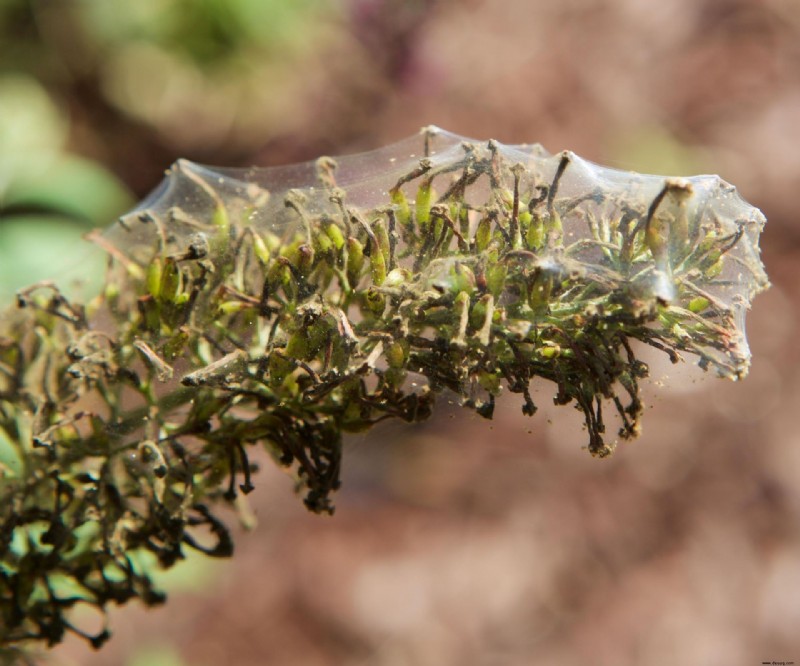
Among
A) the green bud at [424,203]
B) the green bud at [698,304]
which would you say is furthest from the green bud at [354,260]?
the green bud at [698,304]

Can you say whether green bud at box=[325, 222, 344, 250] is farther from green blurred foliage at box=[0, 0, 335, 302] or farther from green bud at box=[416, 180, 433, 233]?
green blurred foliage at box=[0, 0, 335, 302]

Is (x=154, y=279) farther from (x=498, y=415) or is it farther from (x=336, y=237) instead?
(x=498, y=415)

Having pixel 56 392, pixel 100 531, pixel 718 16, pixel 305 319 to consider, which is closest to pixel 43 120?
pixel 56 392

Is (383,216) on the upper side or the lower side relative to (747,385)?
lower

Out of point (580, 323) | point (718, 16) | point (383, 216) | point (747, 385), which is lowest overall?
point (580, 323)

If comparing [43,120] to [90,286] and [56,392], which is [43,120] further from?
[56,392]

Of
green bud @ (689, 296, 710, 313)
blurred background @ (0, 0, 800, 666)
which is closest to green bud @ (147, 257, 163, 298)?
green bud @ (689, 296, 710, 313)
